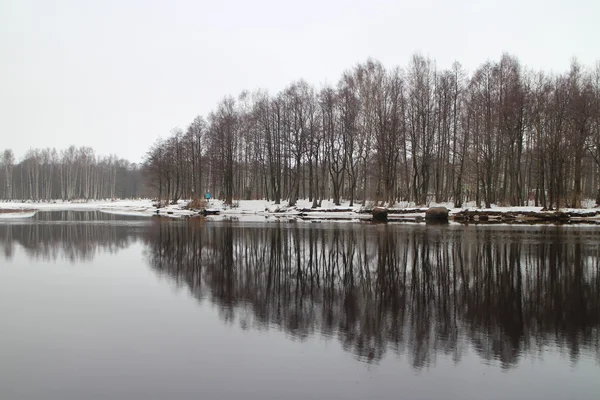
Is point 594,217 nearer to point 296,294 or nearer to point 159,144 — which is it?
point 296,294

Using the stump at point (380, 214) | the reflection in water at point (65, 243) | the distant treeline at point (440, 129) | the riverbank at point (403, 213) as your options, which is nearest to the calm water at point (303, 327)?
the reflection in water at point (65, 243)

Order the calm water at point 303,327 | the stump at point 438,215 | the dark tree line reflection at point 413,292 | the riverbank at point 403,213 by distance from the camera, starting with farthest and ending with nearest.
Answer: the stump at point 438,215, the riverbank at point 403,213, the dark tree line reflection at point 413,292, the calm water at point 303,327

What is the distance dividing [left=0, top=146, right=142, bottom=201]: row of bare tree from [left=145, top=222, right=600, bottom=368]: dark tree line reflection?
12564 cm

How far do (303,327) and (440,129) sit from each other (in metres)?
55.7

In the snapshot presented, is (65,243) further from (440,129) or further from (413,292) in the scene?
(440,129)

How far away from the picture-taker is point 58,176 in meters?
143

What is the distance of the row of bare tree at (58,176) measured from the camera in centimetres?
13600

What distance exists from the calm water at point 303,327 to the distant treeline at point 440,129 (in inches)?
1401

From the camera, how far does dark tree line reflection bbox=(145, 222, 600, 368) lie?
8648mm

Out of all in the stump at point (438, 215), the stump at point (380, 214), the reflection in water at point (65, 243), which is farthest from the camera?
the stump at point (380, 214)

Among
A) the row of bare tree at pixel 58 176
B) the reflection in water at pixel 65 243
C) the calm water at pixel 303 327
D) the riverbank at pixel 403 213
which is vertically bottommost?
the calm water at pixel 303 327

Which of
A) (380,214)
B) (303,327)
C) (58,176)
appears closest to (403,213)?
(380,214)

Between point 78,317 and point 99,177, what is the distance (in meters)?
154

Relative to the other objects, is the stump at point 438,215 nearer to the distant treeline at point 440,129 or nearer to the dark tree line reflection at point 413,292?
the distant treeline at point 440,129
